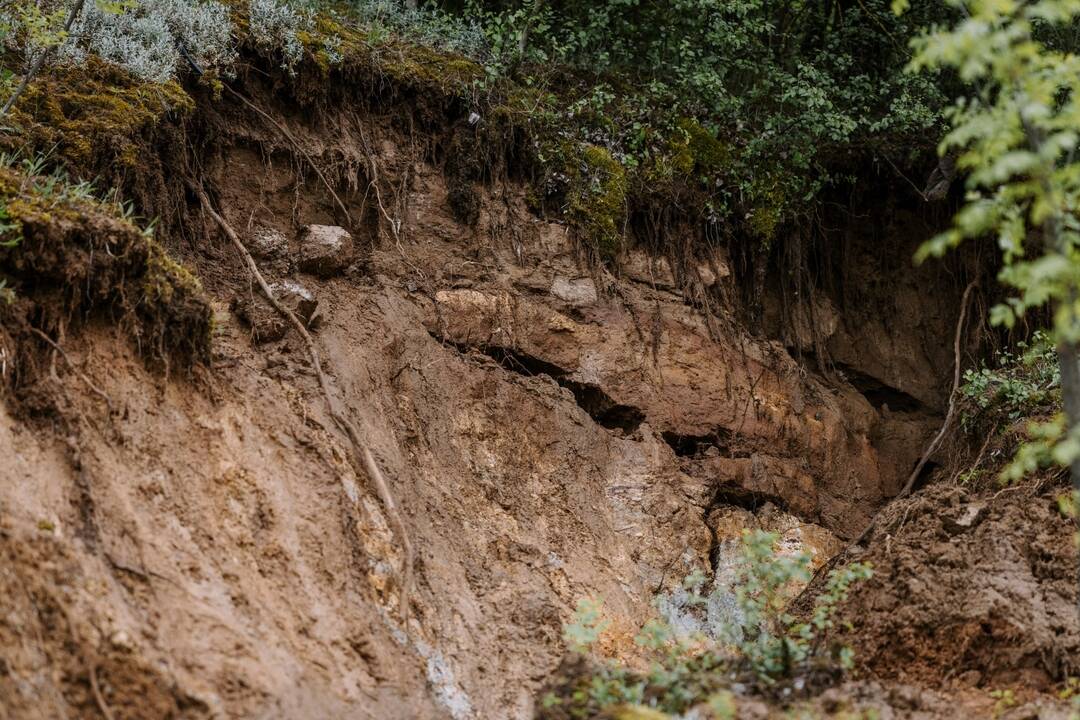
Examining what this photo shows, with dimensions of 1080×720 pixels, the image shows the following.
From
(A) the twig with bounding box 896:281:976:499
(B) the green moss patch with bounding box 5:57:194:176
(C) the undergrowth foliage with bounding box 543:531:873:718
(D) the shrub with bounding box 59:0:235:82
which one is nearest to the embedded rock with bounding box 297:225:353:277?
(B) the green moss patch with bounding box 5:57:194:176

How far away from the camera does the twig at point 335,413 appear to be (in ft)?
25.0

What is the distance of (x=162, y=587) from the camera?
237 inches

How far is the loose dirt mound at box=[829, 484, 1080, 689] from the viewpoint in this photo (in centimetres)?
705

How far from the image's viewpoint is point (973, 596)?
7.33m

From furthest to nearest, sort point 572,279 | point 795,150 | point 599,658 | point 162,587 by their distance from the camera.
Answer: point 795,150, point 572,279, point 599,658, point 162,587

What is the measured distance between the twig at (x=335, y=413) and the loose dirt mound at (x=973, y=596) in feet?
10.0

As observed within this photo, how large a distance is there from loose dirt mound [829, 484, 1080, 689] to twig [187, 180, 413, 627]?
3057 millimetres

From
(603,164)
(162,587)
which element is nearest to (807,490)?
(603,164)

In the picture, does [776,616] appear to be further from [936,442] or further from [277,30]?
[277,30]

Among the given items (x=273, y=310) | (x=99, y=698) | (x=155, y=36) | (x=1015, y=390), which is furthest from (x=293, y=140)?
(x=1015, y=390)

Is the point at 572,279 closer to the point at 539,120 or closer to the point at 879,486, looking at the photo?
the point at 539,120

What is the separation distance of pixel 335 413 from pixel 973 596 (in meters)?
4.62

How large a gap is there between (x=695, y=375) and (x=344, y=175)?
371 cm

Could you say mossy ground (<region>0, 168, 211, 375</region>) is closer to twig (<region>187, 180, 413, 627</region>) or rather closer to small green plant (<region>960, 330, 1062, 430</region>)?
twig (<region>187, 180, 413, 627</region>)
